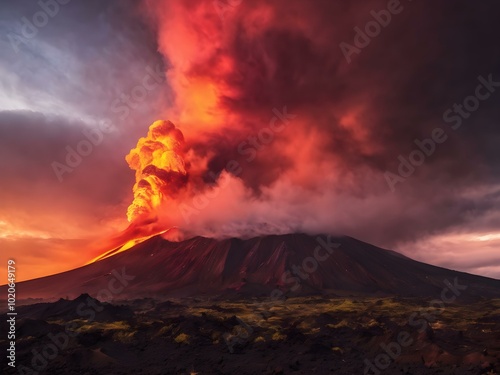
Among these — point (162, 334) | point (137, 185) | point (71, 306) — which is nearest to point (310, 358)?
point (162, 334)

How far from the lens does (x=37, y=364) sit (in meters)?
43.9

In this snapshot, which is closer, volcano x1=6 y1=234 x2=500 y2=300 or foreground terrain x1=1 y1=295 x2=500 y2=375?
foreground terrain x1=1 y1=295 x2=500 y2=375

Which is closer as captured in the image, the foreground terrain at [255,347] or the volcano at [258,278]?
the foreground terrain at [255,347]

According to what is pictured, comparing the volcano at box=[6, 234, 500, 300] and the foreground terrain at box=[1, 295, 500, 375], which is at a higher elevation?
the volcano at box=[6, 234, 500, 300]

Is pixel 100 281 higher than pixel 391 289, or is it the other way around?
pixel 100 281

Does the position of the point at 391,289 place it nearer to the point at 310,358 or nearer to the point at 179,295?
the point at 179,295

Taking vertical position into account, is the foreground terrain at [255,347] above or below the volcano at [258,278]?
below

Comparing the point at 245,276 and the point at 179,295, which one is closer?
the point at 179,295

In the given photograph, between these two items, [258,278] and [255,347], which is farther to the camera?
[258,278]

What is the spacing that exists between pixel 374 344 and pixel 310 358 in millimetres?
9485

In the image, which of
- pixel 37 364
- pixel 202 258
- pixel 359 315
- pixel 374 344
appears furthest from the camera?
pixel 202 258

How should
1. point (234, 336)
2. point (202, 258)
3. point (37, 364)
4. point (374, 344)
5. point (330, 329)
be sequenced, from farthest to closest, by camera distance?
point (202, 258) → point (330, 329) → point (234, 336) → point (374, 344) → point (37, 364)

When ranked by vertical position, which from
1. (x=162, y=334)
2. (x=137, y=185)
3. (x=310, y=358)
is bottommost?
(x=310, y=358)

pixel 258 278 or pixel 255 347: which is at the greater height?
pixel 258 278
